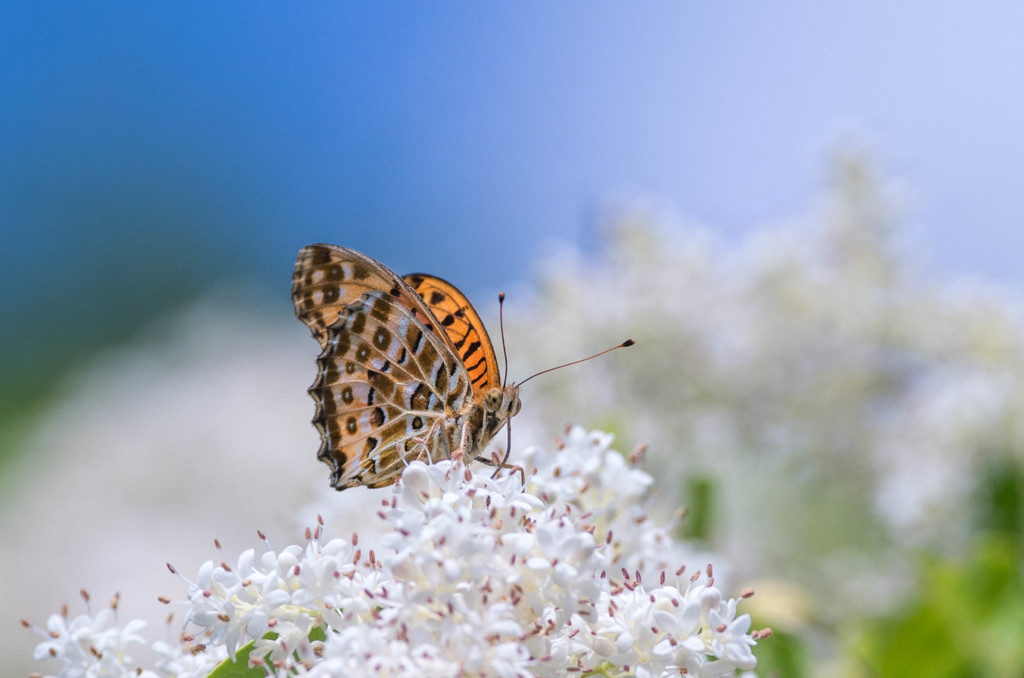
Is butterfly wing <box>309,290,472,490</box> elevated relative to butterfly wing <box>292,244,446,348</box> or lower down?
lower down

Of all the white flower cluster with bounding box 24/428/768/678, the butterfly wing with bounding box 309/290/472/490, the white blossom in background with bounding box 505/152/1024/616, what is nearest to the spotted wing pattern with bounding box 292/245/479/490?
the butterfly wing with bounding box 309/290/472/490

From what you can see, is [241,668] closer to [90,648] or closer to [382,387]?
[90,648]

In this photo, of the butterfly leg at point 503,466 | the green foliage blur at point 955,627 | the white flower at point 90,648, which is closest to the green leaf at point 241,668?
the white flower at point 90,648

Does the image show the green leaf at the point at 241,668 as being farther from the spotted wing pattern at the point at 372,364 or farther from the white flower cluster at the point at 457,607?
the spotted wing pattern at the point at 372,364

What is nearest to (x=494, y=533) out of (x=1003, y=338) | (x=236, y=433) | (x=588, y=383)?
(x=588, y=383)

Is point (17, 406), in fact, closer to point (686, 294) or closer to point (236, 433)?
point (236, 433)

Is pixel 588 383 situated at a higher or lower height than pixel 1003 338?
lower

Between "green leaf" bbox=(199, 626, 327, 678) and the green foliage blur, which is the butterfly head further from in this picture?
the green foliage blur
